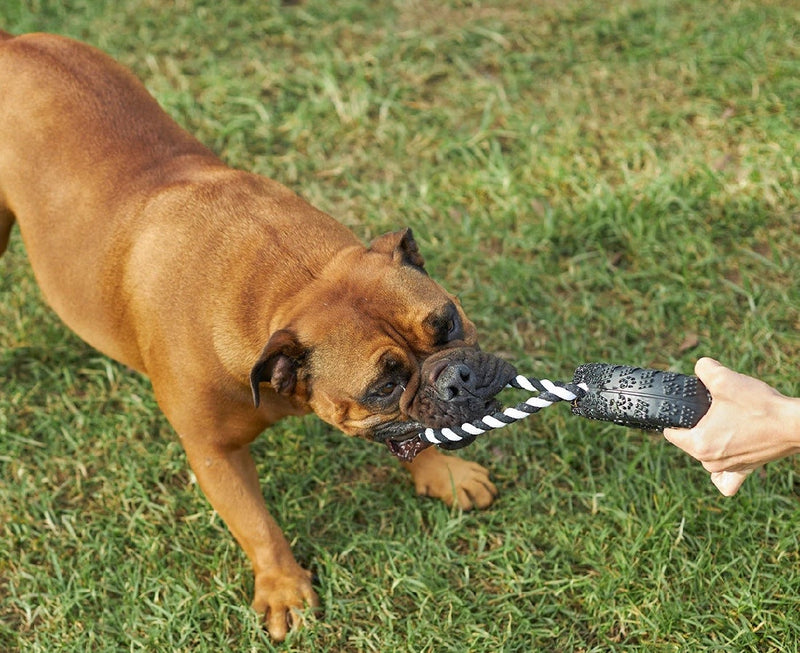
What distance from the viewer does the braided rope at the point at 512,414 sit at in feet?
11.4

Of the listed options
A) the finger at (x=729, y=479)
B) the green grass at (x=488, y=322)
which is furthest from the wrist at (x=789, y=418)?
the green grass at (x=488, y=322)

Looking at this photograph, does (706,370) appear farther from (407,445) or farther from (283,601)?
(283,601)

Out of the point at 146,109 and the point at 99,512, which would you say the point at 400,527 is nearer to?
the point at 99,512

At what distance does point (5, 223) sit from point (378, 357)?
2.43 meters

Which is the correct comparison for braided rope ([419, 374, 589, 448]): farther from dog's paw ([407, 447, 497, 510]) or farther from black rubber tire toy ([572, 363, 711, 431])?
dog's paw ([407, 447, 497, 510])

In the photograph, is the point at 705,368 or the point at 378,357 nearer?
the point at 705,368

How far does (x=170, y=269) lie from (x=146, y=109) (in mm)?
972

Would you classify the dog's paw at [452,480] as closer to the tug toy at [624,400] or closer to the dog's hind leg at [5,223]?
the tug toy at [624,400]

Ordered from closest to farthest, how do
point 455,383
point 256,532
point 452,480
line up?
point 455,383
point 256,532
point 452,480

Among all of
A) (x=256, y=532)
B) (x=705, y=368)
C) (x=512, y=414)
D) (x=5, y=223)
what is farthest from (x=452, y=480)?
(x=5, y=223)

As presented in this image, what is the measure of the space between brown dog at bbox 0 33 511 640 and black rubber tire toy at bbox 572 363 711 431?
0.47 metres

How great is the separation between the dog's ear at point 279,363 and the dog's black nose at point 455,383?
53 centimetres

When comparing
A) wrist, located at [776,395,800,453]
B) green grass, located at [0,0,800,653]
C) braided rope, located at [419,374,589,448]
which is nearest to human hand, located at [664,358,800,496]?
wrist, located at [776,395,800,453]

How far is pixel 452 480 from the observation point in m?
4.55
